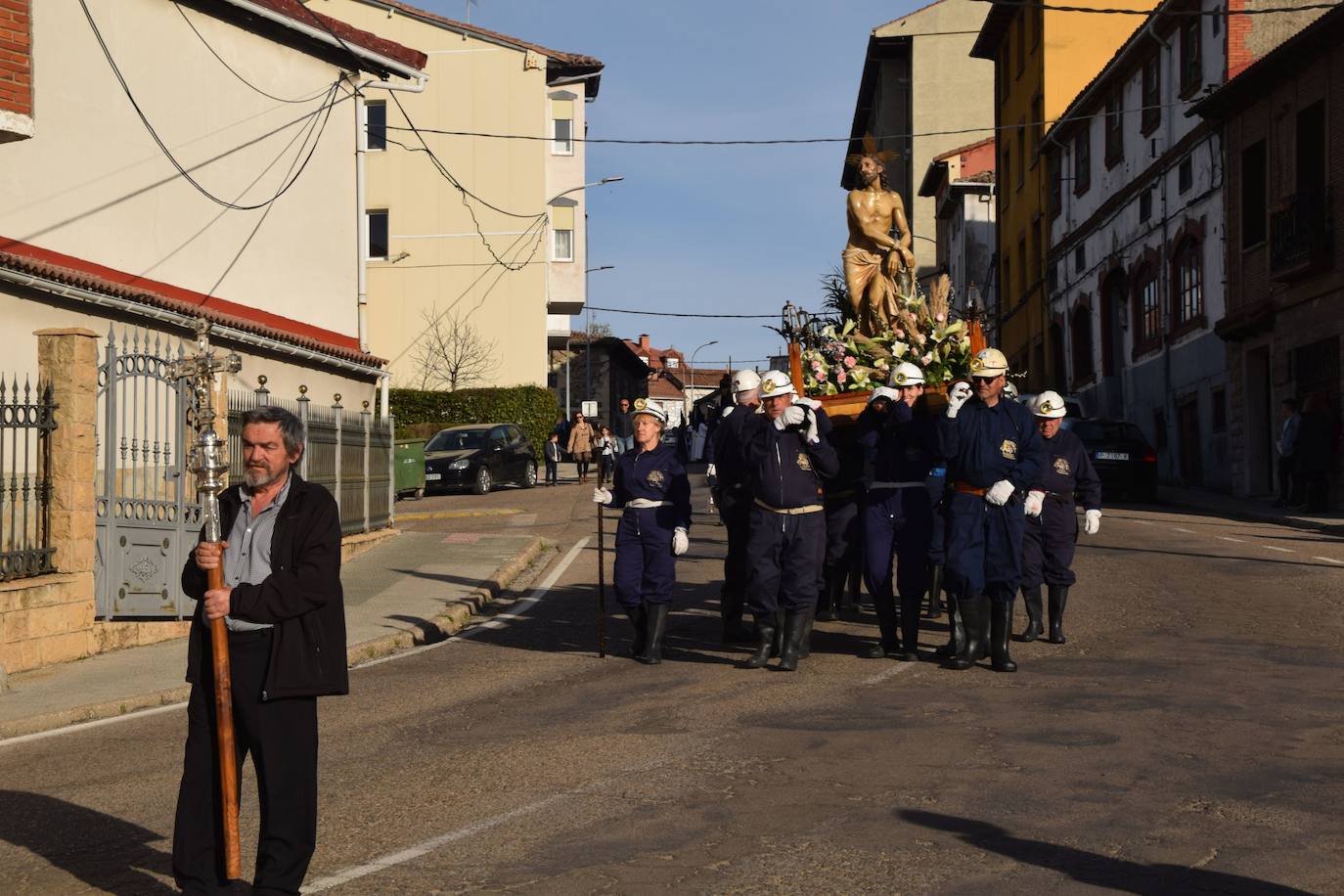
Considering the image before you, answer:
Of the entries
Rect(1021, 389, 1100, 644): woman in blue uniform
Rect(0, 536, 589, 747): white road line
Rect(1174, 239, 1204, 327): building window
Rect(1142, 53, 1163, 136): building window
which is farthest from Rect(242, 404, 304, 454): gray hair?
Rect(1142, 53, 1163, 136): building window

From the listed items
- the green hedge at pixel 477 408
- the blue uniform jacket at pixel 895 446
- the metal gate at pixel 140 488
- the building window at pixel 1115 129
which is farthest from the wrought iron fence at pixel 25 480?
the green hedge at pixel 477 408

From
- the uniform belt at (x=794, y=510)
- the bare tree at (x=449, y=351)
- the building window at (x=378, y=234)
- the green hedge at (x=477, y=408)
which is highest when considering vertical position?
the building window at (x=378, y=234)

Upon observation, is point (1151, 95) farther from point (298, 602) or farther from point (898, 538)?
point (298, 602)

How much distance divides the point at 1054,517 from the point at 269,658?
8.42m

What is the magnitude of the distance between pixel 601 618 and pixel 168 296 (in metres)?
13.0

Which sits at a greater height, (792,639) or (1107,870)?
(792,639)

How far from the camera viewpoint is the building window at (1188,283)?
33438 mm

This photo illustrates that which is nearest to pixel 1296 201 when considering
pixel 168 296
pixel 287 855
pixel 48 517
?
pixel 168 296

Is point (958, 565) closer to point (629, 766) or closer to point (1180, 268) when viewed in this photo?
point (629, 766)

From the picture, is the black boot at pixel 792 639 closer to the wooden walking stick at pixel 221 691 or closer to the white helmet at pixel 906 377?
the white helmet at pixel 906 377

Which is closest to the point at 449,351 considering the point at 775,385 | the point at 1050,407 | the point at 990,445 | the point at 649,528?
the point at 1050,407

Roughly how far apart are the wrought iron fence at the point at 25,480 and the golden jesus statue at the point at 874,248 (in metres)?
7.41

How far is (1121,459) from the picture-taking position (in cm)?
2861

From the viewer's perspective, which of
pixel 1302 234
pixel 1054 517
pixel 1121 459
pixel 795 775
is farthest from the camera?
pixel 1121 459
